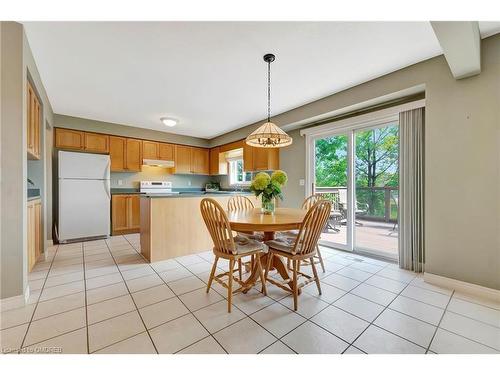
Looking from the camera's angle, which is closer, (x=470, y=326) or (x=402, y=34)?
(x=470, y=326)

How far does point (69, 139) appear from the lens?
13.4ft

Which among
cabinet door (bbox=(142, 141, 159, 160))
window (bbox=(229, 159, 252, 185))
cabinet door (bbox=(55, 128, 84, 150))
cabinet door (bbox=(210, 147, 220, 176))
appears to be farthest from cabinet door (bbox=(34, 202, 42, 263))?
window (bbox=(229, 159, 252, 185))

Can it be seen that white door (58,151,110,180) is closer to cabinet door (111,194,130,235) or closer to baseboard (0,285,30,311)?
cabinet door (111,194,130,235)

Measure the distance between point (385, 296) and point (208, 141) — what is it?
5174mm

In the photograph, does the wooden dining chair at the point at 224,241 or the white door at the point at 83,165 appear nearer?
the wooden dining chair at the point at 224,241

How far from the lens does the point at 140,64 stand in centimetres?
233

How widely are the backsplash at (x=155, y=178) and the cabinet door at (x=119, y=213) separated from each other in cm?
52

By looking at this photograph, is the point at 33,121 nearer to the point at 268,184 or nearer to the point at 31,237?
the point at 31,237

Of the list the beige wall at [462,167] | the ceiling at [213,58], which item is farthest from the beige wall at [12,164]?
the beige wall at [462,167]

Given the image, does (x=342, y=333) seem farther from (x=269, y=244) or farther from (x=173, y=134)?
(x=173, y=134)

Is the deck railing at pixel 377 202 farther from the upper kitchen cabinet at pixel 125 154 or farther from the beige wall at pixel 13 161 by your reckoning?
the upper kitchen cabinet at pixel 125 154

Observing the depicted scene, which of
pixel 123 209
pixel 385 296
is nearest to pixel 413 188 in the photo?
pixel 385 296

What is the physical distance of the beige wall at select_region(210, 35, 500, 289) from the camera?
1.93m

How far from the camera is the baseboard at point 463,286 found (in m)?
1.92
